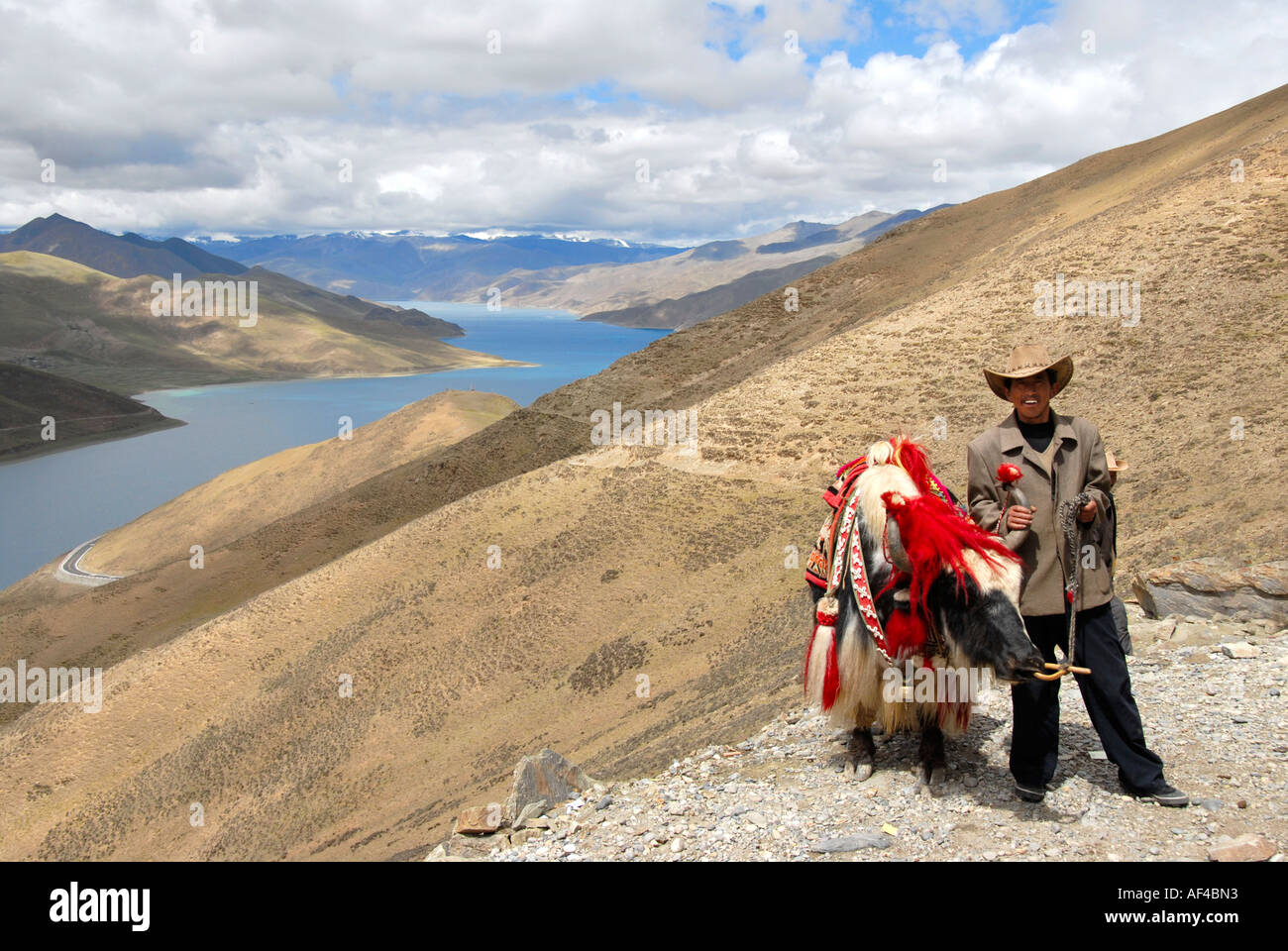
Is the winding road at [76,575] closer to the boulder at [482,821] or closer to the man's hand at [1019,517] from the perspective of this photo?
A: the boulder at [482,821]

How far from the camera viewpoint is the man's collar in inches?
220

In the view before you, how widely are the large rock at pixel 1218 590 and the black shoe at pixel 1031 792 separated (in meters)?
4.42

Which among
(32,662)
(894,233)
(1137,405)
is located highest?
(894,233)

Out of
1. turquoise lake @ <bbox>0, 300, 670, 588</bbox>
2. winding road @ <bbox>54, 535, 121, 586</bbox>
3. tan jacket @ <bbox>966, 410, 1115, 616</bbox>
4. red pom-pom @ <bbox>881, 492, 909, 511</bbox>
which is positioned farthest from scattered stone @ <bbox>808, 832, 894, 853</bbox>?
turquoise lake @ <bbox>0, 300, 670, 588</bbox>

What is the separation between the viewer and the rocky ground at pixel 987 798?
5.21 meters

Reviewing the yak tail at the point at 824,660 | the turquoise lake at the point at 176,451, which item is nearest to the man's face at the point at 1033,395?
the yak tail at the point at 824,660

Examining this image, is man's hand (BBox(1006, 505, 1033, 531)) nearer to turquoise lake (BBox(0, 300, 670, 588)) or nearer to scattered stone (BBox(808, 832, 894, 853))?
scattered stone (BBox(808, 832, 894, 853))

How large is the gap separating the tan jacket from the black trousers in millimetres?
151

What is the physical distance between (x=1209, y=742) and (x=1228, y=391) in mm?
14056

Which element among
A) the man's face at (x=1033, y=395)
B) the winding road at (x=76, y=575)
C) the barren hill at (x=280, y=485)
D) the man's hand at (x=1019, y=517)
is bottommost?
the winding road at (x=76, y=575)

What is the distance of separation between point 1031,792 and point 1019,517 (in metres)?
1.76

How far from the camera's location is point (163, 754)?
823 inches

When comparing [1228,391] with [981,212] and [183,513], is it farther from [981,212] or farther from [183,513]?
[183,513]
